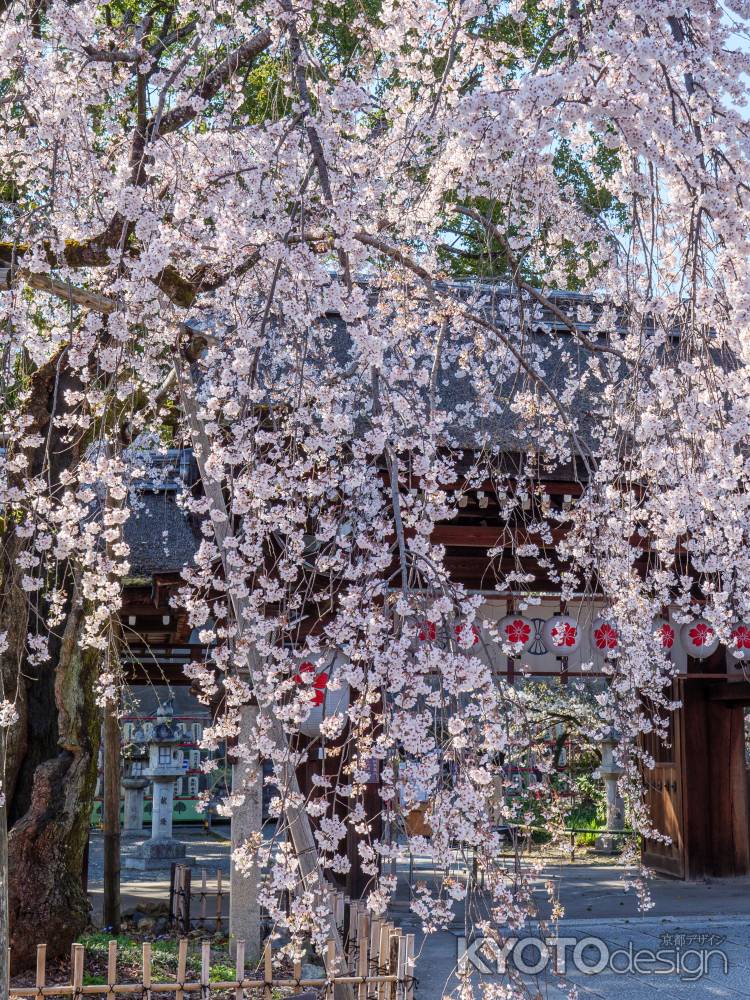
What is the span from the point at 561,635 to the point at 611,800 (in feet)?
23.9

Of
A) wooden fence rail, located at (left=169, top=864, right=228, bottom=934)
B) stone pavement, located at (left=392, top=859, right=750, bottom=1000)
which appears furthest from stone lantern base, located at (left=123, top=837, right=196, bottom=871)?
wooden fence rail, located at (left=169, top=864, right=228, bottom=934)

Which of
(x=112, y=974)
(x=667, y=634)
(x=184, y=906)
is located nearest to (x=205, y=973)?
(x=112, y=974)

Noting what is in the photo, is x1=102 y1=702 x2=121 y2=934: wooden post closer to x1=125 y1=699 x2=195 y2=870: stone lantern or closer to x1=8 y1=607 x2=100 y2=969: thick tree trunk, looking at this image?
x1=8 y1=607 x2=100 y2=969: thick tree trunk

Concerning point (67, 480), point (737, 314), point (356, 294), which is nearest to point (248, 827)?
point (67, 480)

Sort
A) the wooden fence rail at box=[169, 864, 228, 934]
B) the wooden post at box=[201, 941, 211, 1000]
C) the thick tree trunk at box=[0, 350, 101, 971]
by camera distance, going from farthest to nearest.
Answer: the wooden fence rail at box=[169, 864, 228, 934] → the thick tree trunk at box=[0, 350, 101, 971] → the wooden post at box=[201, 941, 211, 1000]

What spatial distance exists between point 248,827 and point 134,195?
422 centimetres

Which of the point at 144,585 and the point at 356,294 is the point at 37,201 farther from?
the point at 356,294

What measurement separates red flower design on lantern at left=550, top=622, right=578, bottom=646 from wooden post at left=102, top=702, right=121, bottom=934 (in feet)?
12.4

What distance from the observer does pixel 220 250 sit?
12.1 feet

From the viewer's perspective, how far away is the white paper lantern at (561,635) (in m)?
8.70

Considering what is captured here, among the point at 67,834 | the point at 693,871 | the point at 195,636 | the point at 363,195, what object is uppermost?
the point at 363,195

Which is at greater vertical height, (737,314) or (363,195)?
(363,195)

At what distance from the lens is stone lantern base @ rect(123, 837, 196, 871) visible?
13148 millimetres

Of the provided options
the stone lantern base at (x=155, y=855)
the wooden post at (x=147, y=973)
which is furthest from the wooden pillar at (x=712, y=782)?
the wooden post at (x=147, y=973)
